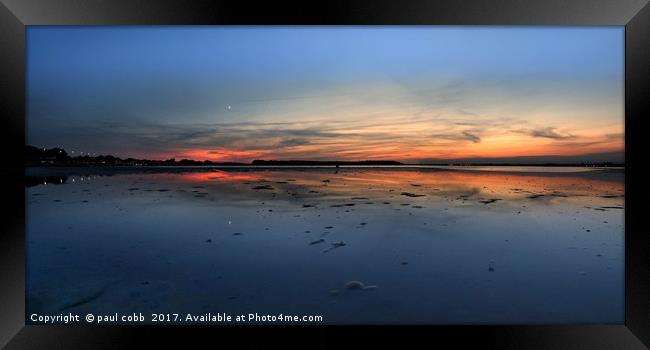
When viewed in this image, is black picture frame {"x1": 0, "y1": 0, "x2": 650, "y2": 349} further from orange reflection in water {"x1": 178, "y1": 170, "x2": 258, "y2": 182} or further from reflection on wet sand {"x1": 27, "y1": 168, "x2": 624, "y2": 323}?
orange reflection in water {"x1": 178, "y1": 170, "x2": 258, "y2": 182}

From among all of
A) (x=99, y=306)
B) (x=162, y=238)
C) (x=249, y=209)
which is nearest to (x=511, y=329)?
(x=99, y=306)

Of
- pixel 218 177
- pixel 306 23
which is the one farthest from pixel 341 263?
pixel 218 177

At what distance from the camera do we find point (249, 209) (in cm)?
421

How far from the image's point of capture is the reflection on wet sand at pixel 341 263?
2.07 meters

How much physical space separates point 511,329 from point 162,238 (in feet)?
8.20

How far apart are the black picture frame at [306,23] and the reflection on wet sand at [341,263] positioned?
0.11 metres

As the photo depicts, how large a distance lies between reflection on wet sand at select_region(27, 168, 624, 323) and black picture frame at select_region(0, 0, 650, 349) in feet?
0.37

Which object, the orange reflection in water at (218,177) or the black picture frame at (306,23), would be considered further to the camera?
the orange reflection in water at (218,177)

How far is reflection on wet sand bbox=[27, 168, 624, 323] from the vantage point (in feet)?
6.79

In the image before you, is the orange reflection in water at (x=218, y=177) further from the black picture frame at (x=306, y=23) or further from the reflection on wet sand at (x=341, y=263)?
the black picture frame at (x=306, y=23)

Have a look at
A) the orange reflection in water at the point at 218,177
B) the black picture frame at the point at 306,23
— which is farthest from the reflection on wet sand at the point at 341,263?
the orange reflection in water at the point at 218,177

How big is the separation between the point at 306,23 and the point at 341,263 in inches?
58.1

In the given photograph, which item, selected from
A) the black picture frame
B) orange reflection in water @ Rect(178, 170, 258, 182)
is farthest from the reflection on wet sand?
orange reflection in water @ Rect(178, 170, 258, 182)

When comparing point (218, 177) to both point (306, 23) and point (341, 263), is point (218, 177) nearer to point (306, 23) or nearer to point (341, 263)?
point (341, 263)
